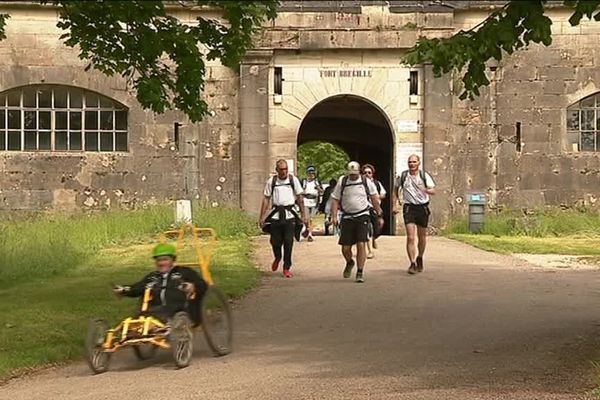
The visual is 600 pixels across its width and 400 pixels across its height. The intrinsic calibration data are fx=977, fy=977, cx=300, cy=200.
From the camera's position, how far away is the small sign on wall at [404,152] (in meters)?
22.1

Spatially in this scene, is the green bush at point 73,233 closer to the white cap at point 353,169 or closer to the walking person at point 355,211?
the walking person at point 355,211

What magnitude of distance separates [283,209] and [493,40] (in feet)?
21.7

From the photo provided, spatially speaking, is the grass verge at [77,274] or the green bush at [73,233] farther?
the green bush at [73,233]

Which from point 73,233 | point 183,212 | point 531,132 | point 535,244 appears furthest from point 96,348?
point 531,132

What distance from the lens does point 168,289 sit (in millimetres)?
8266

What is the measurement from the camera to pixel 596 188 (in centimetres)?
2233

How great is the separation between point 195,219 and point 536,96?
321 inches

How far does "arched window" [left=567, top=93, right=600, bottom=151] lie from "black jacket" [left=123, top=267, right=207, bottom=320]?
15796mm

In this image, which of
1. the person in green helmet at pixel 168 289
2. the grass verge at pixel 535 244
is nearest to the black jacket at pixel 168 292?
the person in green helmet at pixel 168 289

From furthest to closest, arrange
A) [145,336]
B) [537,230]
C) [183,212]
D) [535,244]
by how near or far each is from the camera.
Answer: [537,230] → [183,212] → [535,244] → [145,336]

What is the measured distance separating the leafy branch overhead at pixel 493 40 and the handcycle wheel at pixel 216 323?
8.72ft

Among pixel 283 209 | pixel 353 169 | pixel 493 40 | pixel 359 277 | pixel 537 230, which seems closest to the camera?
pixel 493 40

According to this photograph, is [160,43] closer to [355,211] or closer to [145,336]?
[145,336]

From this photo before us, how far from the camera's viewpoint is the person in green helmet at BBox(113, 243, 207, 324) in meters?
8.21
